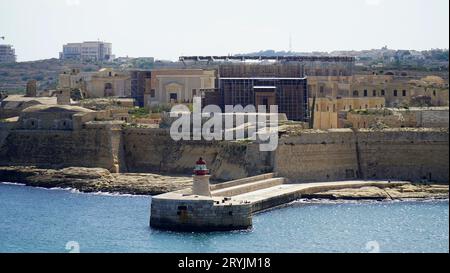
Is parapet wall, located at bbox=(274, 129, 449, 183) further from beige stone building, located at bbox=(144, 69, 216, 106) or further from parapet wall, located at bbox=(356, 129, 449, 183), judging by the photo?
beige stone building, located at bbox=(144, 69, 216, 106)

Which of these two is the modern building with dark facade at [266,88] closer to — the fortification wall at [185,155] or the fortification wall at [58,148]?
the fortification wall at [185,155]

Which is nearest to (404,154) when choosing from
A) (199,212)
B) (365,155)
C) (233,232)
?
(365,155)

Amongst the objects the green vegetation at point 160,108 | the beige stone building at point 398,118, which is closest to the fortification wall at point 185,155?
the beige stone building at point 398,118

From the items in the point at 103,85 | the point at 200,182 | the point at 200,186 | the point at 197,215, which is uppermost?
the point at 103,85

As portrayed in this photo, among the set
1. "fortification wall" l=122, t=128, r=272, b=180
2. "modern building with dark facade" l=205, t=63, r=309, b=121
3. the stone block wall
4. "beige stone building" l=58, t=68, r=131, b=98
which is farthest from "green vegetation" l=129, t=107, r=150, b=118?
the stone block wall

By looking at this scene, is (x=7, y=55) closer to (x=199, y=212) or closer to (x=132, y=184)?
(x=132, y=184)

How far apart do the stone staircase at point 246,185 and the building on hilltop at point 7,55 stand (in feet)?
231

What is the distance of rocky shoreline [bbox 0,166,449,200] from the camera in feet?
146

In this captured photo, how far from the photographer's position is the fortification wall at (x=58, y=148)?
166 feet

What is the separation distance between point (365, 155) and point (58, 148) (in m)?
12.1

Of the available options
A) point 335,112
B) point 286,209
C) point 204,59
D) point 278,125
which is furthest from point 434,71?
point 286,209

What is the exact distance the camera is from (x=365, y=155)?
47594 millimetres

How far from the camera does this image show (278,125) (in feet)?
160

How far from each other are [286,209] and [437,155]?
7.72 meters
